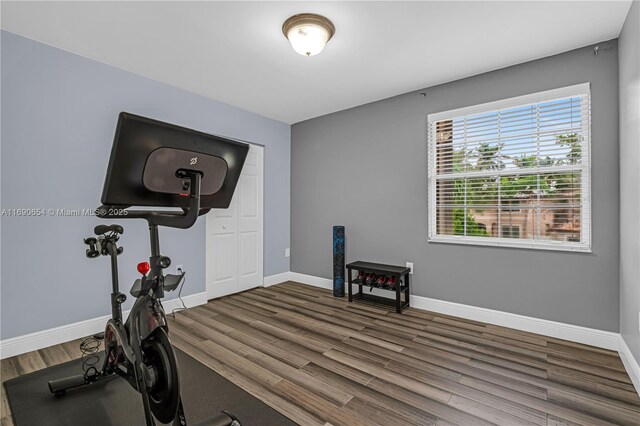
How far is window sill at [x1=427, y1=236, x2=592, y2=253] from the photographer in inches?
107

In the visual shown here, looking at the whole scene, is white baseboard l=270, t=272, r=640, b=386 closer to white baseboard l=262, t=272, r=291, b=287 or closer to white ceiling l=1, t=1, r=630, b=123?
white baseboard l=262, t=272, r=291, b=287

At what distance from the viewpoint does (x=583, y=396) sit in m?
1.93

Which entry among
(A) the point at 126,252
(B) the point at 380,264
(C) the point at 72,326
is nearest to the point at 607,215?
(B) the point at 380,264

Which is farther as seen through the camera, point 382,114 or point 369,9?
point 382,114

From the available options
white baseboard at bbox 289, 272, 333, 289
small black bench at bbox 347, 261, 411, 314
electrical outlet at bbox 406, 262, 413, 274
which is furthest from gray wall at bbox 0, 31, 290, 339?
electrical outlet at bbox 406, 262, 413, 274

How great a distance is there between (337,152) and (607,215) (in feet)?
9.73

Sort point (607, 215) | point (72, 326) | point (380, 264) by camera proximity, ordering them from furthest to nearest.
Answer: point (380, 264) < point (72, 326) < point (607, 215)

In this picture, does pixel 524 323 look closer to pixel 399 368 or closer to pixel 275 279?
pixel 399 368

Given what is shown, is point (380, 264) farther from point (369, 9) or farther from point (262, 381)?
point (369, 9)

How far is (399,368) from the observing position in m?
2.26

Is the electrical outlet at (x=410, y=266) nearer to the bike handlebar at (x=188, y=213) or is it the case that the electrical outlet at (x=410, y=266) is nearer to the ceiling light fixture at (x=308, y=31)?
the ceiling light fixture at (x=308, y=31)

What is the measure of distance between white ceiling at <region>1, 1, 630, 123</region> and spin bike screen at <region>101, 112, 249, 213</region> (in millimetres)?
1466

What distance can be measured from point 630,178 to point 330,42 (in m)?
2.49

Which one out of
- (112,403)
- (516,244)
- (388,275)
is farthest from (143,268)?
(516,244)
